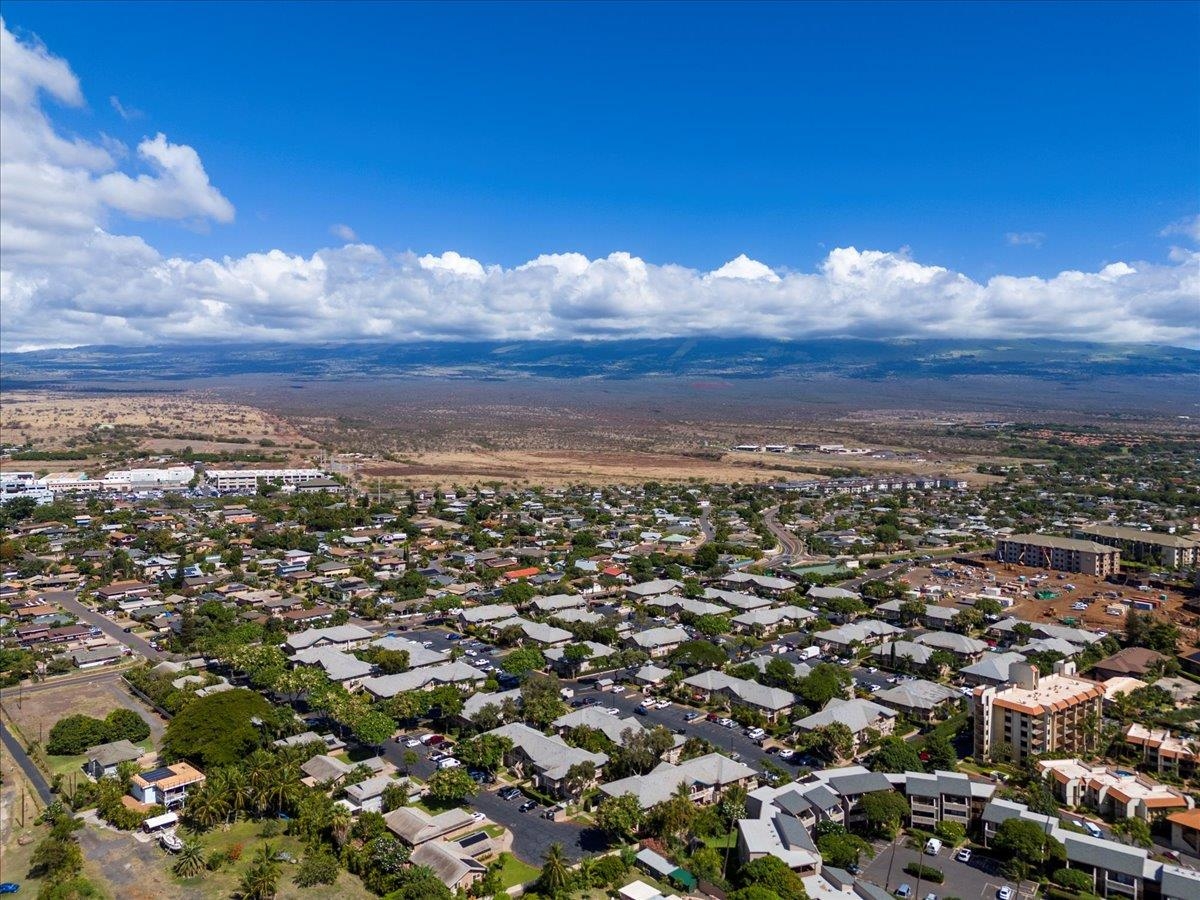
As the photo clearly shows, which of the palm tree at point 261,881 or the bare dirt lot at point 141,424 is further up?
the bare dirt lot at point 141,424

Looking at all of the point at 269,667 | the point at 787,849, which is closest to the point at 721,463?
the point at 269,667

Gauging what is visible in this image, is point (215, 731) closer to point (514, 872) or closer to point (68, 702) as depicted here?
point (68, 702)

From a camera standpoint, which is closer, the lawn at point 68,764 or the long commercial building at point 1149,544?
the lawn at point 68,764

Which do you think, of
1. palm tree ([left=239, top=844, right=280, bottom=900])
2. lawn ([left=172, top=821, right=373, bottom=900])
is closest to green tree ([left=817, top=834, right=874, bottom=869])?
lawn ([left=172, top=821, right=373, bottom=900])

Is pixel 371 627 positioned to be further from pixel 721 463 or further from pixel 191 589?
pixel 721 463

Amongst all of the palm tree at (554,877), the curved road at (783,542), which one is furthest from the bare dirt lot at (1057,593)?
the palm tree at (554,877)

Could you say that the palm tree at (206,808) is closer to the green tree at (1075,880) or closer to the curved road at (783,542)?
the green tree at (1075,880)

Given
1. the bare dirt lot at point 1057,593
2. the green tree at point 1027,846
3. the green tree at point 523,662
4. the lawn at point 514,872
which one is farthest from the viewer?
the bare dirt lot at point 1057,593
